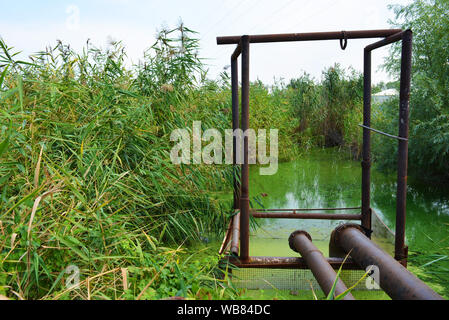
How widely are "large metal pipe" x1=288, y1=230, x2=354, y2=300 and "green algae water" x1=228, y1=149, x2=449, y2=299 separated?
23.1 inches

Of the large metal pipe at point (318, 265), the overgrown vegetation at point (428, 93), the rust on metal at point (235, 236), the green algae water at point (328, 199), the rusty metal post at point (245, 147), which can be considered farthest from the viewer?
the overgrown vegetation at point (428, 93)

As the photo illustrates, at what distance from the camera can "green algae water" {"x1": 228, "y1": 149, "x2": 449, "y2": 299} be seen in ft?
10.5

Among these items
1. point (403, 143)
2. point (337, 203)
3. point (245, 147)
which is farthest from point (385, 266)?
point (337, 203)

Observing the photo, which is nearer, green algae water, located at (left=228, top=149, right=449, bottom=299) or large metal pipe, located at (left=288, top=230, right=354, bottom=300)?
large metal pipe, located at (left=288, top=230, right=354, bottom=300)

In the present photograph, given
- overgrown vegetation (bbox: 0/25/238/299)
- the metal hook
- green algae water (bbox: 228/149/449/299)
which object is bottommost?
green algae water (bbox: 228/149/449/299)

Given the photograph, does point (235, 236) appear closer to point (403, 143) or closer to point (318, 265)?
point (318, 265)

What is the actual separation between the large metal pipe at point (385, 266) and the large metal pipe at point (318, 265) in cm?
21

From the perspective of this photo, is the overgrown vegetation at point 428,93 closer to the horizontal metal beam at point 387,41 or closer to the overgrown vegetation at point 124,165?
the overgrown vegetation at point 124,165

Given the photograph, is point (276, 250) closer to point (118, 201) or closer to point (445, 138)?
point (118, 201)

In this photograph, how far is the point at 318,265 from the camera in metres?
1.99

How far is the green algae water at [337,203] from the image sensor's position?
3203 millimetres

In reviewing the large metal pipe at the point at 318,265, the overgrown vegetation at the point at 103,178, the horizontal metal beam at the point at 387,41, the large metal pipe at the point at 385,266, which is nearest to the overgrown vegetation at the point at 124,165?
the overgrown vegetation at the point at 103,178

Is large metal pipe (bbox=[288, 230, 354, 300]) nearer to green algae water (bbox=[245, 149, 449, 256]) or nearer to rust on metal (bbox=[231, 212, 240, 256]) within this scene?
rust on metal (bbox=[231, 212, 240, 256])

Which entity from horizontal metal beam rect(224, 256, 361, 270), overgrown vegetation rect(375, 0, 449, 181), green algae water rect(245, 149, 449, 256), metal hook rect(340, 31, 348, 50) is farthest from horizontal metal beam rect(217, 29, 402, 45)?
overgrown vegetation rect(375, 0, 449, 181)
